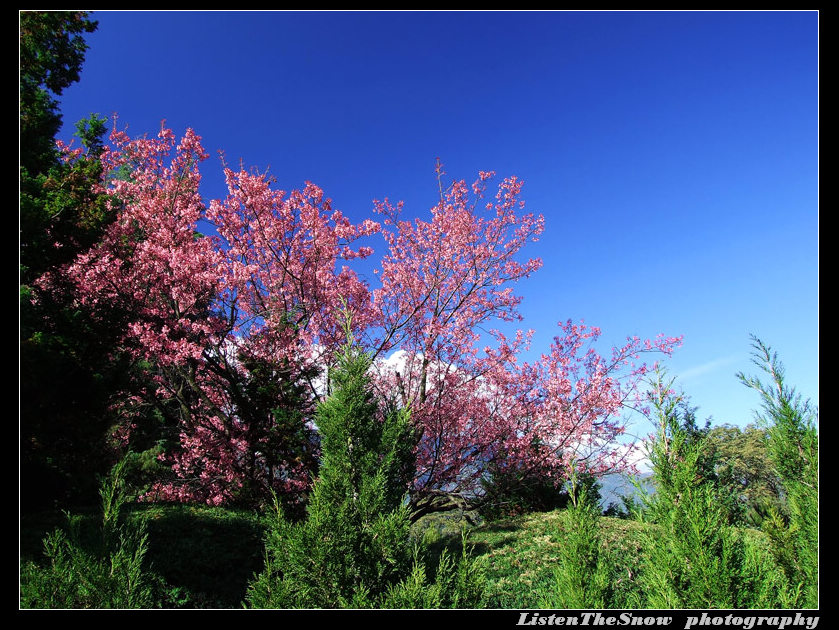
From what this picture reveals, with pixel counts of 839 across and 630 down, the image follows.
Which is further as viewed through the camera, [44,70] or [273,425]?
[273,425]

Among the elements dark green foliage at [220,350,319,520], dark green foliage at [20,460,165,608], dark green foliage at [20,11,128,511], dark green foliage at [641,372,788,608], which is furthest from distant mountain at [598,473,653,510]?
dark green foliage at [20,11,128,511]

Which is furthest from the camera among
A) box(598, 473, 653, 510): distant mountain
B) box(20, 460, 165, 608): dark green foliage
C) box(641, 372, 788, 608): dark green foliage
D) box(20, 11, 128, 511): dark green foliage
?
box(20, 11, 128, 511): dark green foliage

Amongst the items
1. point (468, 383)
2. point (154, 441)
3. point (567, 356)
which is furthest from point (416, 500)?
point (154, 441)

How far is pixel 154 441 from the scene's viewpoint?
1494 cm

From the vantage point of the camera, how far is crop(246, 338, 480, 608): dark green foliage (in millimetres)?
3994

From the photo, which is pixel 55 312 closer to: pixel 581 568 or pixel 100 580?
pixel 100 580

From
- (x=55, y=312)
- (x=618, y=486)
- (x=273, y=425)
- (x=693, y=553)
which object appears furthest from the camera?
(x=273, y=425)

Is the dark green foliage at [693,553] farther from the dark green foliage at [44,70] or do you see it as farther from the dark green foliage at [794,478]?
the dark green foliage at [44,70]

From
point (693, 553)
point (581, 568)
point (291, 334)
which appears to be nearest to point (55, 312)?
point (291, 334)

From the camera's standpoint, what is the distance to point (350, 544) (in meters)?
4.16

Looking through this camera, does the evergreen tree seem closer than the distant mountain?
Yes

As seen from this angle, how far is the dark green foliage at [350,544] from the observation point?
3.99 meters

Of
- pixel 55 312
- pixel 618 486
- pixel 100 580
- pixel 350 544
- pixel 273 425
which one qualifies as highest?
pixel 55 312

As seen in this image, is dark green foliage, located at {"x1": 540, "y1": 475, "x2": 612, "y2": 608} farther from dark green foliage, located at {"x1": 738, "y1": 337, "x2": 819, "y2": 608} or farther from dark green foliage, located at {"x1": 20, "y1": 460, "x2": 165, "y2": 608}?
dark green foliage, located at {"x1": 20, "y1": 460, "x2": 165, "y2": 608}
